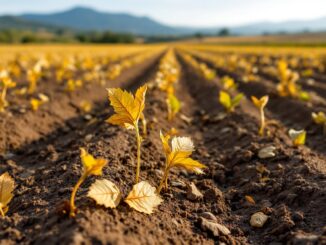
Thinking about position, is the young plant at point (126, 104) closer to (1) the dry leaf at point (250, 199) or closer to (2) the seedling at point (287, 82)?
(1) the dry leaf at point (250, 199)

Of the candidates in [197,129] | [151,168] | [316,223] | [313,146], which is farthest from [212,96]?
[316,223]

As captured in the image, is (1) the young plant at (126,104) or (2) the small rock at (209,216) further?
(2) the small rock at (209,216)

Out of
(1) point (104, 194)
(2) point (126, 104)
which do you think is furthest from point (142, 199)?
(2) point (126, 104)

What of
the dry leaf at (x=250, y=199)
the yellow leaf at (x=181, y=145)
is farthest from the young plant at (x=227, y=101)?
the yellow leaf at (x=181, y=145)

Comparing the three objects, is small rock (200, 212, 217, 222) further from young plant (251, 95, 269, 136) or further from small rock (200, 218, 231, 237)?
young plant (251, 95, 269, 136)

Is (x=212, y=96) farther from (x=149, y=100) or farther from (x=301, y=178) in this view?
(x=301, y=178)

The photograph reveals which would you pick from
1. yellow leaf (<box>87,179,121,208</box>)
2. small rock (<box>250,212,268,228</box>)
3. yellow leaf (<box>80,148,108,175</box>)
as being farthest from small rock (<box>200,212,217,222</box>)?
yellow leaf (<box>80,148,108,175</box>)

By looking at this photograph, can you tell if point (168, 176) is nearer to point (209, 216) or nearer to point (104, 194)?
point (209, 216)
